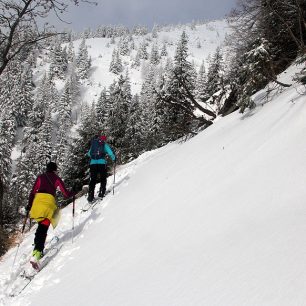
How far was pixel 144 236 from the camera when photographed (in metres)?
5.93

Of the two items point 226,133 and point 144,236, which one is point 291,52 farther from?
point 144,236

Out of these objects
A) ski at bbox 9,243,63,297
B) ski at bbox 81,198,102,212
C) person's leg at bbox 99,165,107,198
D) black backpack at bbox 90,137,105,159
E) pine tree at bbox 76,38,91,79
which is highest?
pine tree at bbox 76,38,91,79

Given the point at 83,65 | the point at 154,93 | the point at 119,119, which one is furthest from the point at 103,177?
the point at 83,65

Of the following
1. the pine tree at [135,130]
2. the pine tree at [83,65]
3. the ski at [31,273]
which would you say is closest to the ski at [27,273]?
the ski at [31,273]

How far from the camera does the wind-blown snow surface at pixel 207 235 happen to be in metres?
3.44

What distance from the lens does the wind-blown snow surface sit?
11.3 ft

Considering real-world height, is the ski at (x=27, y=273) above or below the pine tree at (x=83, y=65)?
below

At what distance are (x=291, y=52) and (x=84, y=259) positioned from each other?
10.8 meters

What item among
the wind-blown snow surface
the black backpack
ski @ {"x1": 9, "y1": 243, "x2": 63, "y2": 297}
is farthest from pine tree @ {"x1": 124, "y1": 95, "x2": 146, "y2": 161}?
ski @ {"x1": 9, "y1": 243, "x2": 63, "y2": 297}

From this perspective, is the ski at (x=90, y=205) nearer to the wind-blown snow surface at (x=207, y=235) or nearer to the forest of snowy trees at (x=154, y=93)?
the wind-blown snow surface at (x=207, y=235)

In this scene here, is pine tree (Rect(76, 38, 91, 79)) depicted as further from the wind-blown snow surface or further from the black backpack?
the wind-blown snow surface

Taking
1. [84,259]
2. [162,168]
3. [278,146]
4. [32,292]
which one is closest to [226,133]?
[162,168]

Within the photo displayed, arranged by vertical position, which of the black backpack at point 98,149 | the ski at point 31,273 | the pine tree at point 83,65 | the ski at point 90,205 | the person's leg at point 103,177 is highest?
the pine tree at point 83,65

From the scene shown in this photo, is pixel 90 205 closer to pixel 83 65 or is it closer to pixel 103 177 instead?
pixel 103 177
